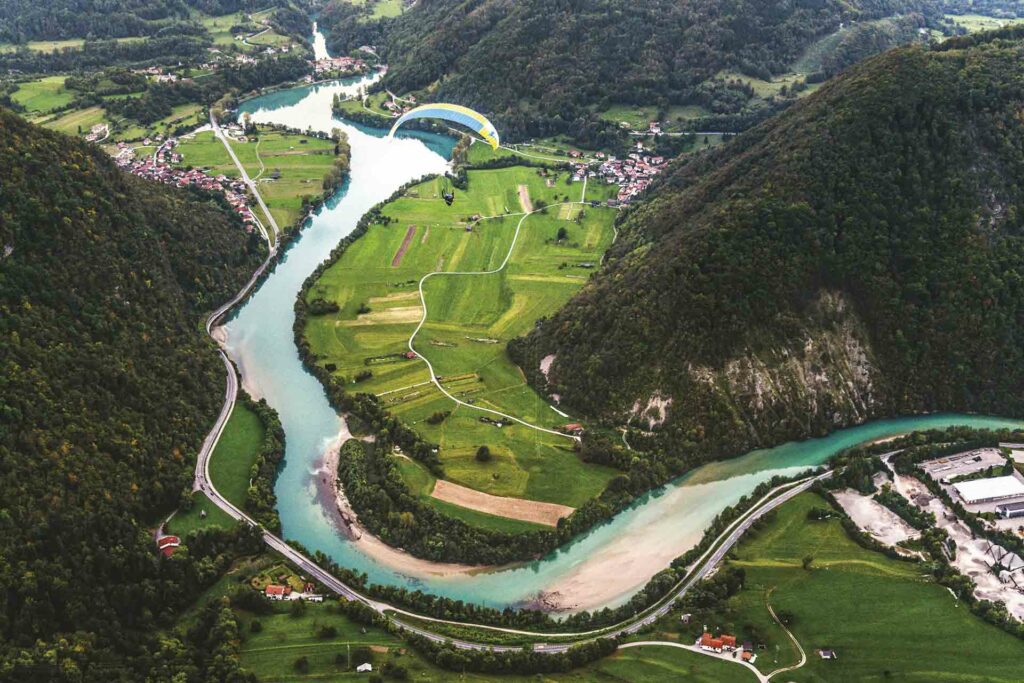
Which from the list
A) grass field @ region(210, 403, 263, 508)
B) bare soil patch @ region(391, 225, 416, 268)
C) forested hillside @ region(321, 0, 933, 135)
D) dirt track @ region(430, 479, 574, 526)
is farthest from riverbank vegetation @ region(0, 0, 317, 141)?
dirt track @ region(430, 479, 574, 526)

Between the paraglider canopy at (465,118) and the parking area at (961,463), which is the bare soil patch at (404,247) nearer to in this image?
the paraglider canopy at (465,118)

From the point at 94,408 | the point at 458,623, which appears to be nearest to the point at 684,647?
the point at 458,623

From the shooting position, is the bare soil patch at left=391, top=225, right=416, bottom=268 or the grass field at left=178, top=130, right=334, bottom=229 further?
the grass field at left=178, top=130, right=334, bottom=229

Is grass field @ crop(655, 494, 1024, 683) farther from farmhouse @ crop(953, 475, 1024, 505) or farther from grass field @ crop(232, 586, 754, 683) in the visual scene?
farmhouse @ crop(953, 475, 1024, 505)

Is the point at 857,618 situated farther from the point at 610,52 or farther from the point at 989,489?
the point at 610,52

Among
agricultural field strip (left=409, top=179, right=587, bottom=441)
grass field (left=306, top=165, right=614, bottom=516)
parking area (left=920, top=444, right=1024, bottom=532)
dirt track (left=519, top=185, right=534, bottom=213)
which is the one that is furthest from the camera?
dirt track (left=519, top=185, right=534, bottom=213)

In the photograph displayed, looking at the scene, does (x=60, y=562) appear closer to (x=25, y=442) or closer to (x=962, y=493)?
(x=25, y=442)
